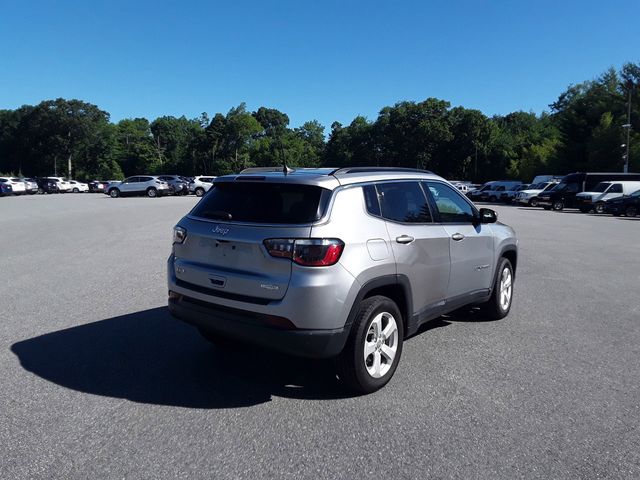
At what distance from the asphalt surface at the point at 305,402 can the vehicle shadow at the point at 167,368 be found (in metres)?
0.02

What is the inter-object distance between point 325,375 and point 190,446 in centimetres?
154

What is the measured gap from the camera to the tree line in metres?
65.7

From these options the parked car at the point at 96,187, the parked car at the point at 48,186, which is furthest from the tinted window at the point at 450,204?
the parked car at the point at 96,187

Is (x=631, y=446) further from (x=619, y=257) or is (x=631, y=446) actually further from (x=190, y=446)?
(x=619, y=257)

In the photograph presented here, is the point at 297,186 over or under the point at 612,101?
under

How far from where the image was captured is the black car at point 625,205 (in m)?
28.0

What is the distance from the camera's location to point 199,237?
4383 millimetres

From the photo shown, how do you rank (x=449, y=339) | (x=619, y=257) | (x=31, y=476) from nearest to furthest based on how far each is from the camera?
(x=31, y=476)
(x=449, y=339)
(x=619, y=257)

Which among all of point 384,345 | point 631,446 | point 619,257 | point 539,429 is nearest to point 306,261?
point 384,345

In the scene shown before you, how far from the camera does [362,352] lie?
4.01 metres

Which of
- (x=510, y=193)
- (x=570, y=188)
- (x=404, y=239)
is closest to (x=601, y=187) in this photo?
(x=570, y=188)

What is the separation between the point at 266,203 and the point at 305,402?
1.58m

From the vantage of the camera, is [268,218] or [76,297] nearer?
[268,218]

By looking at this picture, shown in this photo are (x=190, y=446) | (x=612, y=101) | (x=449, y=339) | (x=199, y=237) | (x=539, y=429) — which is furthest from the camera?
(x=612, y=101)
